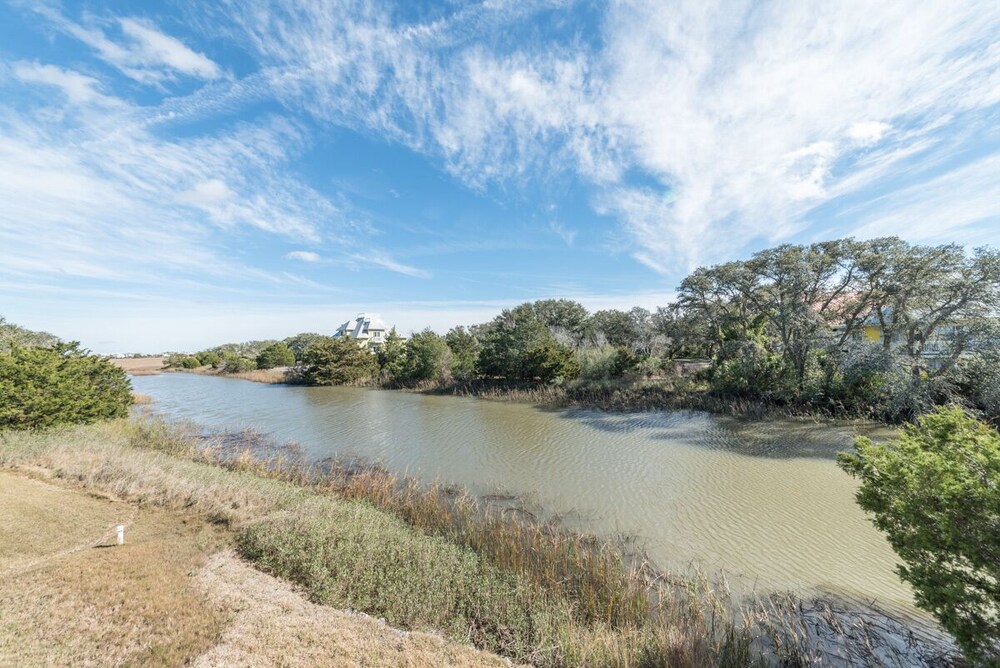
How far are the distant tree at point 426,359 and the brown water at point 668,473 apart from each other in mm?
9136

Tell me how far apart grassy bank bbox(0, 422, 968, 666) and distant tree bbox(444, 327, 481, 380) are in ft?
71.0

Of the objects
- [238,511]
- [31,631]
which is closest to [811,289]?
[238,511]

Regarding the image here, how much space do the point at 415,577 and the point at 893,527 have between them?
490cm

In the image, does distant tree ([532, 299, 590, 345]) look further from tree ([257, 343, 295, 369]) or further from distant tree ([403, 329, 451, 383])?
tree ([257, 343, 295, 369])

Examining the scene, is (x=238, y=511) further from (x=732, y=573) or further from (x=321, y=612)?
(x=732, y=573)

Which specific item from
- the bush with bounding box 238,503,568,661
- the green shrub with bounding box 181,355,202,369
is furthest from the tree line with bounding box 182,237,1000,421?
the green shrub with bounding box 181,355,202,369

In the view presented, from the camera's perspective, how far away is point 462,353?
32.0m

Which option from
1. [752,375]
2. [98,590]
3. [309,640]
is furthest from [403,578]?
[752,375]

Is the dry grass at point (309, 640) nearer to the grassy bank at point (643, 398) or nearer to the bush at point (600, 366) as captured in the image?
the grassy bank at point (643, 398)

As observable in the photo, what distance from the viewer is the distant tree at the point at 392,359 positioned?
3222 centimetres

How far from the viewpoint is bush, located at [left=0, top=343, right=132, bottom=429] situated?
958 cm

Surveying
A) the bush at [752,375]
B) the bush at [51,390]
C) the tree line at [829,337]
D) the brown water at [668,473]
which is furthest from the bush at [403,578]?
the bush at [752,375]

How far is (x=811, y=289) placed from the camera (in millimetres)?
17344

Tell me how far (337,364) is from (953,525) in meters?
37.2
